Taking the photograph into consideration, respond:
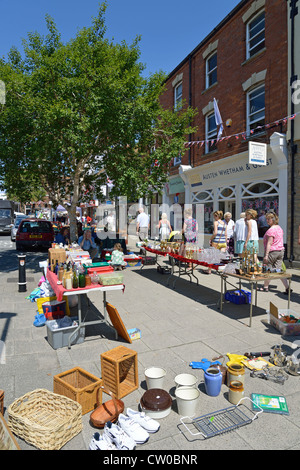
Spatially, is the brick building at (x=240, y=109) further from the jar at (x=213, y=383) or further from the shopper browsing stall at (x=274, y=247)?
the jar at (x=213, y=383)

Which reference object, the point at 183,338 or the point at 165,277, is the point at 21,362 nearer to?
the point at 183,338

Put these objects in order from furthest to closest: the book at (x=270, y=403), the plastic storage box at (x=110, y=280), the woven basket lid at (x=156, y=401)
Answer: the plastic storage box at (x=110, y=280)
the book at (x=270, y=403)
the woven basket lid at (x=156, y=401)

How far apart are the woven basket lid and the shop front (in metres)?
9.29

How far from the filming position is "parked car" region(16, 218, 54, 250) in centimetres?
1480

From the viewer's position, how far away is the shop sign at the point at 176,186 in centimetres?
1922

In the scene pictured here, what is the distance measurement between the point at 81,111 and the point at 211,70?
883 cm

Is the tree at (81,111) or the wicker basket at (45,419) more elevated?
the tree at (81,111)

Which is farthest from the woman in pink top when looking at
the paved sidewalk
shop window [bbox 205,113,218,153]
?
shop window [bbox 205,113,218,153]

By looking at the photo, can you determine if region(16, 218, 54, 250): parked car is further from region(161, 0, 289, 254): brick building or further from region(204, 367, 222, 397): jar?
region(204, 367, 222, 397): jar

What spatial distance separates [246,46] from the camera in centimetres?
1335

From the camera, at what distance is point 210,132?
1611 centimetres

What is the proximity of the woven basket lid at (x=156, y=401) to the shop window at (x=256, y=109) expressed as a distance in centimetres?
1129

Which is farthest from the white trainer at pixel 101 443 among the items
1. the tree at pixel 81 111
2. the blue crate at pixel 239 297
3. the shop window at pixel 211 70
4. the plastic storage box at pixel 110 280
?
the shop window at pixel 211 70

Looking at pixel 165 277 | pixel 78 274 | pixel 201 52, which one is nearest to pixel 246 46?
pixel 201 52
